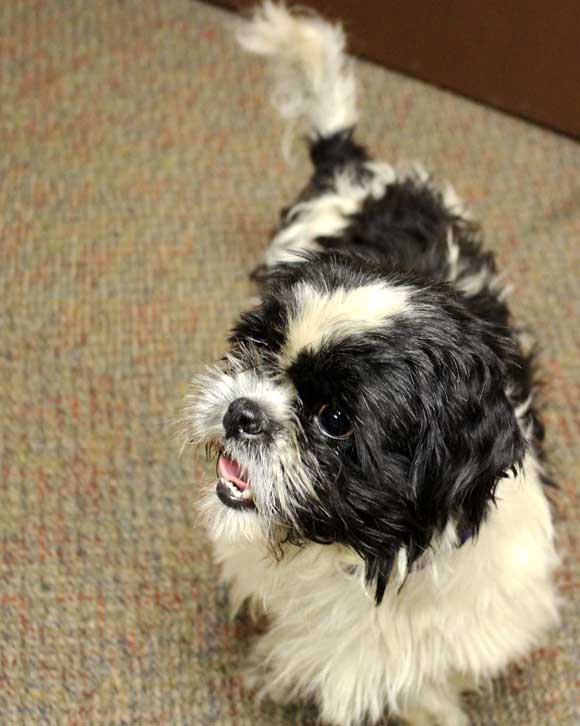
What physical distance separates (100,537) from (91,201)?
1.00 m

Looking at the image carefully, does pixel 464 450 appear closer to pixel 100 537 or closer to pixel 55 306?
pixel 100 537

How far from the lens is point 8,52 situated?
277 centimetres

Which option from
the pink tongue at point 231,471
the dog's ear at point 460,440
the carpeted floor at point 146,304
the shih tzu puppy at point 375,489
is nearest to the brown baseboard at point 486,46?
the carpeted floor at point 146,304

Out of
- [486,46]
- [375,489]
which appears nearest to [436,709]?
[375,489]

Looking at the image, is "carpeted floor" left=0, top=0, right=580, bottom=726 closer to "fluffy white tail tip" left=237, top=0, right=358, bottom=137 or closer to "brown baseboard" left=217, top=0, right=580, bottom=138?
"brown baseboard" left=217, top=0, right=580, bottom=138

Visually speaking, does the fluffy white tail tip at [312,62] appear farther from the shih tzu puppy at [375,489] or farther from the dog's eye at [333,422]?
the dog's eye at [333,422]

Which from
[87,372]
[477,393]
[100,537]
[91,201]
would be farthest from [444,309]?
[91,201]

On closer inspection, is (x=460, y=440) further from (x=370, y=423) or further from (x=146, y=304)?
(x=146, y=304)

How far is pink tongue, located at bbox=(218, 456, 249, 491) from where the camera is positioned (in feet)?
3.76

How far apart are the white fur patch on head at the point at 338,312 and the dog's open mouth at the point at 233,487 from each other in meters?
0.16

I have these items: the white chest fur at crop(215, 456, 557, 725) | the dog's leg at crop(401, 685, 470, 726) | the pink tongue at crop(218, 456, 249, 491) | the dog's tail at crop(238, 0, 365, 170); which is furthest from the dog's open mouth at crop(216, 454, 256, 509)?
the dog's tail at crop(238, 0, 365, 170)

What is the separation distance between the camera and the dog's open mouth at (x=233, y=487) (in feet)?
3.75

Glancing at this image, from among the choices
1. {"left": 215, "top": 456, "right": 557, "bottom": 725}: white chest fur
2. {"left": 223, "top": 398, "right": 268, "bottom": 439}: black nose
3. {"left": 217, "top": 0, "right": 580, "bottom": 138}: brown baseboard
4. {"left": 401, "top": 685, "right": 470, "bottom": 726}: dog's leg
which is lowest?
{"left": 401, "top": 685, "right": 470, "bottom": 726}: dog's leg

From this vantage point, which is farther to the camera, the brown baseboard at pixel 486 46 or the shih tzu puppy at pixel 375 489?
the brown baseboard at pixel 486 46
